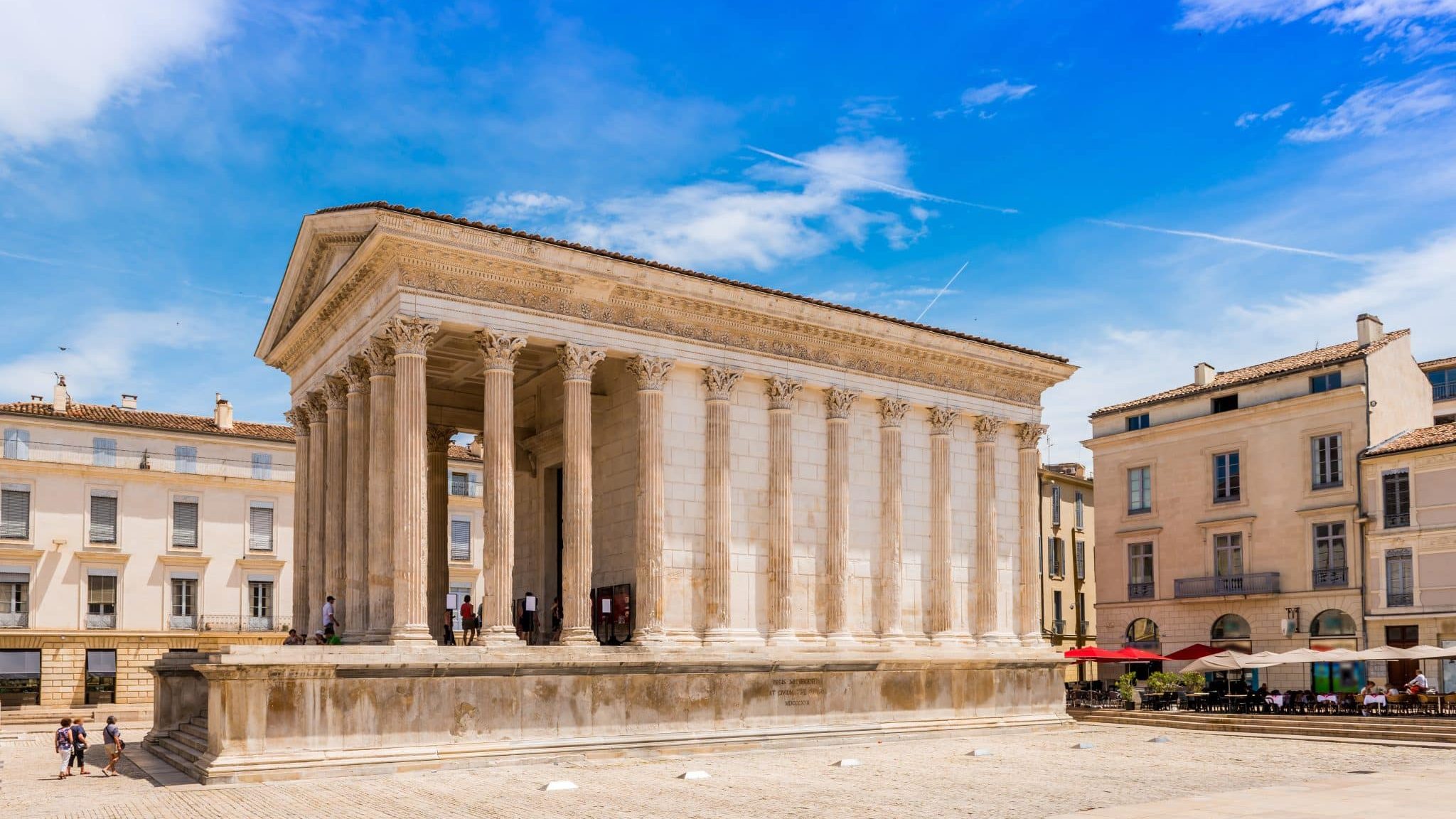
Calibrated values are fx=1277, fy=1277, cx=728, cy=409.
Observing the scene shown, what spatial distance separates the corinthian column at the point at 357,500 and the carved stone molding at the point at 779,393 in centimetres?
919

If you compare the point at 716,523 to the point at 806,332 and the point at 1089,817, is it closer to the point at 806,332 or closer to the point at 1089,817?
the point at 806,332

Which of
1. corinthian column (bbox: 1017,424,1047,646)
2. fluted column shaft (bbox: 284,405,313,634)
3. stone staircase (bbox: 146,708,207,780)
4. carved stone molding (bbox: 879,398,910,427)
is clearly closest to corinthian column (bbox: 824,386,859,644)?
carved stone molding (bbox: 879,398,910,427)

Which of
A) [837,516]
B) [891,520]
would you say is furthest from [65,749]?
[891,520]

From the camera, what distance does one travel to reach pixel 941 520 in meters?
32.9

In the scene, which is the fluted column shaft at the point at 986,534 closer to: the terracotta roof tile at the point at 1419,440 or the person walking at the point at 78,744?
the terracotta roof tile at the point at 1419,440

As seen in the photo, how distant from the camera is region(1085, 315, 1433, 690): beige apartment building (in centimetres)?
4178


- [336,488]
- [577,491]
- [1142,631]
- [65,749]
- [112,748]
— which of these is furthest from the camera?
[1142,631]

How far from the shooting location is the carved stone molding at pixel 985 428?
34312 millimetres

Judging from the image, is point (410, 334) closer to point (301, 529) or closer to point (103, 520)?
point (301, 529)

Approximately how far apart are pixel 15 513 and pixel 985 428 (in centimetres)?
3565

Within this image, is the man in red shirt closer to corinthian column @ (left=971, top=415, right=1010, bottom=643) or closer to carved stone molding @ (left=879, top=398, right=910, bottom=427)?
carved stone molding @ (left=879, top=398, right=910, bottom=427)

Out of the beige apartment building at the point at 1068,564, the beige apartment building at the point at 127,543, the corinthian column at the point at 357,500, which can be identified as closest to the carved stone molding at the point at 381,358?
the corinthian column at the point at 357,500

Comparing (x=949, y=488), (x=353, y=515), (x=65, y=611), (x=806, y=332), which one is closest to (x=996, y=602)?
(x=949, y=488)

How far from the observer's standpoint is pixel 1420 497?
39.7m
